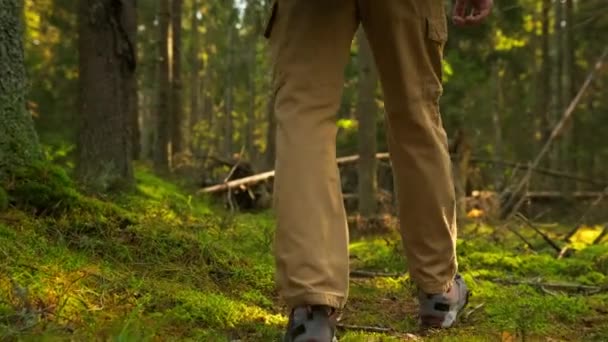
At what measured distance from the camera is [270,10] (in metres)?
2.26

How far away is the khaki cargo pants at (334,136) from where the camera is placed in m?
2.05

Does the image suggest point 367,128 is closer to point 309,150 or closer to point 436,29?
point 436,29

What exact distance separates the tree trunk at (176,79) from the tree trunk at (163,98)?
16.3 inches

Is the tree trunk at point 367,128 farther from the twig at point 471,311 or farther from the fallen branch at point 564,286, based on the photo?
the twig at point 471,311

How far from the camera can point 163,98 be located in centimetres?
1046

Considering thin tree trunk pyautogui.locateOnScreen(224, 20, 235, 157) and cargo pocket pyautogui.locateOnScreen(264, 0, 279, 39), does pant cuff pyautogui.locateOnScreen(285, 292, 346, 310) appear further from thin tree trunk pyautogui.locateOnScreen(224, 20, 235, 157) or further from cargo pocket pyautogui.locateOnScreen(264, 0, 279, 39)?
thin tree trunk pyautogui.locateOnScreen(224, 20, 235, 157)

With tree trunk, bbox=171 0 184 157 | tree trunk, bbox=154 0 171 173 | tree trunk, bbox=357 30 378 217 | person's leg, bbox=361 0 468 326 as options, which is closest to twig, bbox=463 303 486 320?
person's leg, bbox=361 0 468 326

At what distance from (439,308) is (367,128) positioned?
15.4 ft

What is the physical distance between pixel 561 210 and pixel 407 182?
9.84 metres

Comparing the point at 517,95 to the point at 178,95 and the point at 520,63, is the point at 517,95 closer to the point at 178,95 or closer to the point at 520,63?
the point at 520,63

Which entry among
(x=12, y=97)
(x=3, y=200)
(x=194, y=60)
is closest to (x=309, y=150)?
(x=3, y=200)

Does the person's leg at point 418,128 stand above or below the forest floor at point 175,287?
above

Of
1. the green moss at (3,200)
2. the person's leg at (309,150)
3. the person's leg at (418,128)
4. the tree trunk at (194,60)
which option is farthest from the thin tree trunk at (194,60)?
the person's leg at (309,150)

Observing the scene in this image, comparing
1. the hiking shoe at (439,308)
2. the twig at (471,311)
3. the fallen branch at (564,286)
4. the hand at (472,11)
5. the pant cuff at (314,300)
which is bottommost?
the fallen branch at (564,286)
